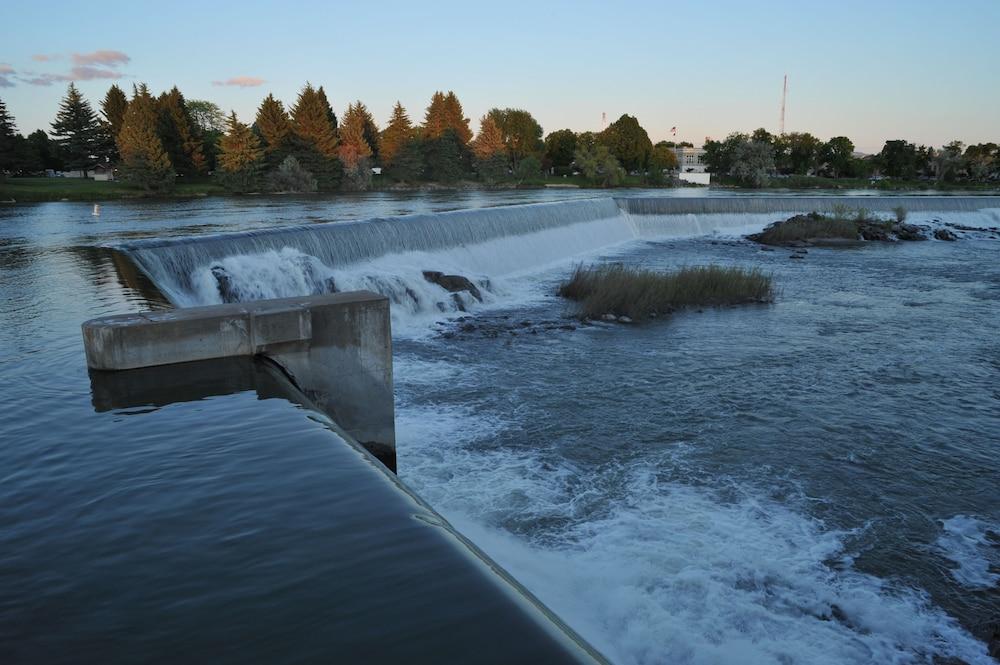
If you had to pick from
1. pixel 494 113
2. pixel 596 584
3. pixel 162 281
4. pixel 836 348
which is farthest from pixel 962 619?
pixel 494 113

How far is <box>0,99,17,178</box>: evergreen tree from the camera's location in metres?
57.1

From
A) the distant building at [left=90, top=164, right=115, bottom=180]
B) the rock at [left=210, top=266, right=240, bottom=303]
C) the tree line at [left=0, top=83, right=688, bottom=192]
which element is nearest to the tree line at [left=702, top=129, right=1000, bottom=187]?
the tree line at [left=0, top=83, right=688, bottom=192]

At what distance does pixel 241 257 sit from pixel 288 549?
40.2ft

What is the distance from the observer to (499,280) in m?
21.7

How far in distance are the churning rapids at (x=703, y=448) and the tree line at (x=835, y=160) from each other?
71.9m

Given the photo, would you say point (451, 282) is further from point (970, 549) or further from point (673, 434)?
point (970, 549)

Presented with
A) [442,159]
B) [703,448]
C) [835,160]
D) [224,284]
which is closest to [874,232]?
[703,448]

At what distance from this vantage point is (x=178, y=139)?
66.5m

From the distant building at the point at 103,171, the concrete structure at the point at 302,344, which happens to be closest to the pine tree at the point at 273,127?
the distant building at the point at 103,171

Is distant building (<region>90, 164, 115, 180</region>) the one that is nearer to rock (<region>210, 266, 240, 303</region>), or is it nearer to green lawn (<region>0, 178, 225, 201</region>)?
green lawn (<region>0, 178, 225, 201</region>)

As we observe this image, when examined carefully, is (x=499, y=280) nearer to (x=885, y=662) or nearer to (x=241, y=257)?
(x=241, y=257)

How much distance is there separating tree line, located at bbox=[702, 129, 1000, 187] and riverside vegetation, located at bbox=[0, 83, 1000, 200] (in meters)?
0.18

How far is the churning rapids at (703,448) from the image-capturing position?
5496 millimetres

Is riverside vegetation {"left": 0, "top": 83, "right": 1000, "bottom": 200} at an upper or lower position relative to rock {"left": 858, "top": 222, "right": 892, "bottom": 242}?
upper
